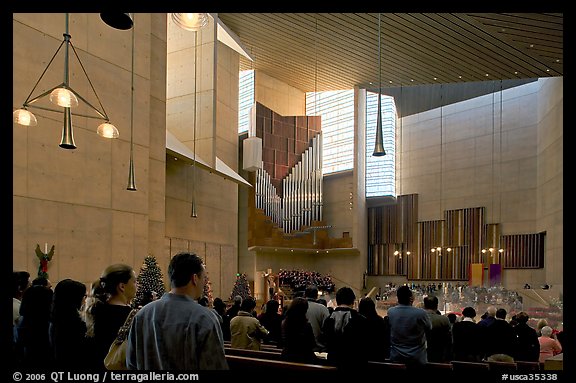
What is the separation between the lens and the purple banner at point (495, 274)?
17.0 m

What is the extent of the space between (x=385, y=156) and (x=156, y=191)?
11.4 m

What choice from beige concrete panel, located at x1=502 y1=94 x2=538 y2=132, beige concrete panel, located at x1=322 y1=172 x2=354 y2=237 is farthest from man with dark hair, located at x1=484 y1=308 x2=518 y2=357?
beige concrete panel, located at x1=322 y1=172 x2=354 y2=237

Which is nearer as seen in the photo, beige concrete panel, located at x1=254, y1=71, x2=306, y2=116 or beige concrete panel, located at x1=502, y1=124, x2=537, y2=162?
beige concrete panel, located at x1=502, y1=124, x2=537, y2=162

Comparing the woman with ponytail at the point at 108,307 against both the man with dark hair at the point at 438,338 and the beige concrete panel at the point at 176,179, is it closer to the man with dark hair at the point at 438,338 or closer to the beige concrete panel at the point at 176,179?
the man with dark hair at the point at 438,338

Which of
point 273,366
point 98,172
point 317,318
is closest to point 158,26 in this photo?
point 98,172

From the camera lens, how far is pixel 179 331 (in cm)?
207

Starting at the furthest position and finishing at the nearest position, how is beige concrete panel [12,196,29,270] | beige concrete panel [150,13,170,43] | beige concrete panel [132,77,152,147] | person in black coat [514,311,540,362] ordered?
beige concrete panel [150,13,170,43]
beige concrete panel [132,77,152,147]
beige concrete panel [12,196,29,270]
person in black coat [514,311,540,362]

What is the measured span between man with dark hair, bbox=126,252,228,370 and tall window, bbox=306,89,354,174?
58.8 feet

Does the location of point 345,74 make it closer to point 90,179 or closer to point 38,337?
point 90,179

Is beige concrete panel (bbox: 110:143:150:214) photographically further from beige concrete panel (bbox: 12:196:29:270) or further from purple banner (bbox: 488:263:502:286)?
purple banner (bbox: 488:263:502:286)

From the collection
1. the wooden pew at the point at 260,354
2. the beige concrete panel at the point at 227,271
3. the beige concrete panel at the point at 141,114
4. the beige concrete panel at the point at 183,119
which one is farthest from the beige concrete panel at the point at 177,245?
the wooden pew at the point at 260,354

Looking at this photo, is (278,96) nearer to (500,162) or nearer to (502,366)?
(500,162)

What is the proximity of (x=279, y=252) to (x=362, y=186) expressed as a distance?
4.30 m

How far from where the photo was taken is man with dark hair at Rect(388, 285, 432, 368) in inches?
151
